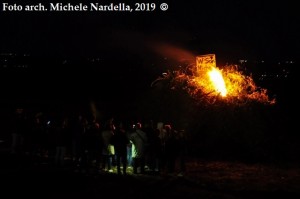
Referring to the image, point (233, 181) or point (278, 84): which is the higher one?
point (278, 84)

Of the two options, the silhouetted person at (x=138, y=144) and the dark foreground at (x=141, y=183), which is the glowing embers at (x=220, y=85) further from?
the silhouetted person at (x=138, y=144)

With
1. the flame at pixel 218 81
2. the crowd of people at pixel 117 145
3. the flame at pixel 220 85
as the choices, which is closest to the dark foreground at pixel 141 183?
the crowd of people at pixel 117 145

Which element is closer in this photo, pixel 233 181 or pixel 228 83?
pixel 233 181

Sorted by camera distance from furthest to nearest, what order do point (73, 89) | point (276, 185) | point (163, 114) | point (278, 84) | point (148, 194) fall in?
point (73, 89)
point (278, 84)
point (163, 114)
point (276, 185)
point (148, 194)

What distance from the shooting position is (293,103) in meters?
31.7

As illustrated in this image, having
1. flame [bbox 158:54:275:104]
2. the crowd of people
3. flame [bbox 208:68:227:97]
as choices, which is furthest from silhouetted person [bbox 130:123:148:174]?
flame [bbox 208:68:227:97]

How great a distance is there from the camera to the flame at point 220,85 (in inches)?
829

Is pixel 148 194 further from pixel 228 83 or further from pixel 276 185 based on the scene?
pixel 228 83

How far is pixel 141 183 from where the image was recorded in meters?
13.5

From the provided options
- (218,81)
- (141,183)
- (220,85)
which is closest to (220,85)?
(220,85)

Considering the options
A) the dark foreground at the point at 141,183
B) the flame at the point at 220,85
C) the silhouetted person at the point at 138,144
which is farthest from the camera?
the flame at the point at 220,85

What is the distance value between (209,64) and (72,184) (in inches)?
414

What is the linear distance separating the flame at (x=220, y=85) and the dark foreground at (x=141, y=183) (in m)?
5.02

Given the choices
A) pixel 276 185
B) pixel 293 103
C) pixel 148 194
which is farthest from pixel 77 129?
pixel 293 103
